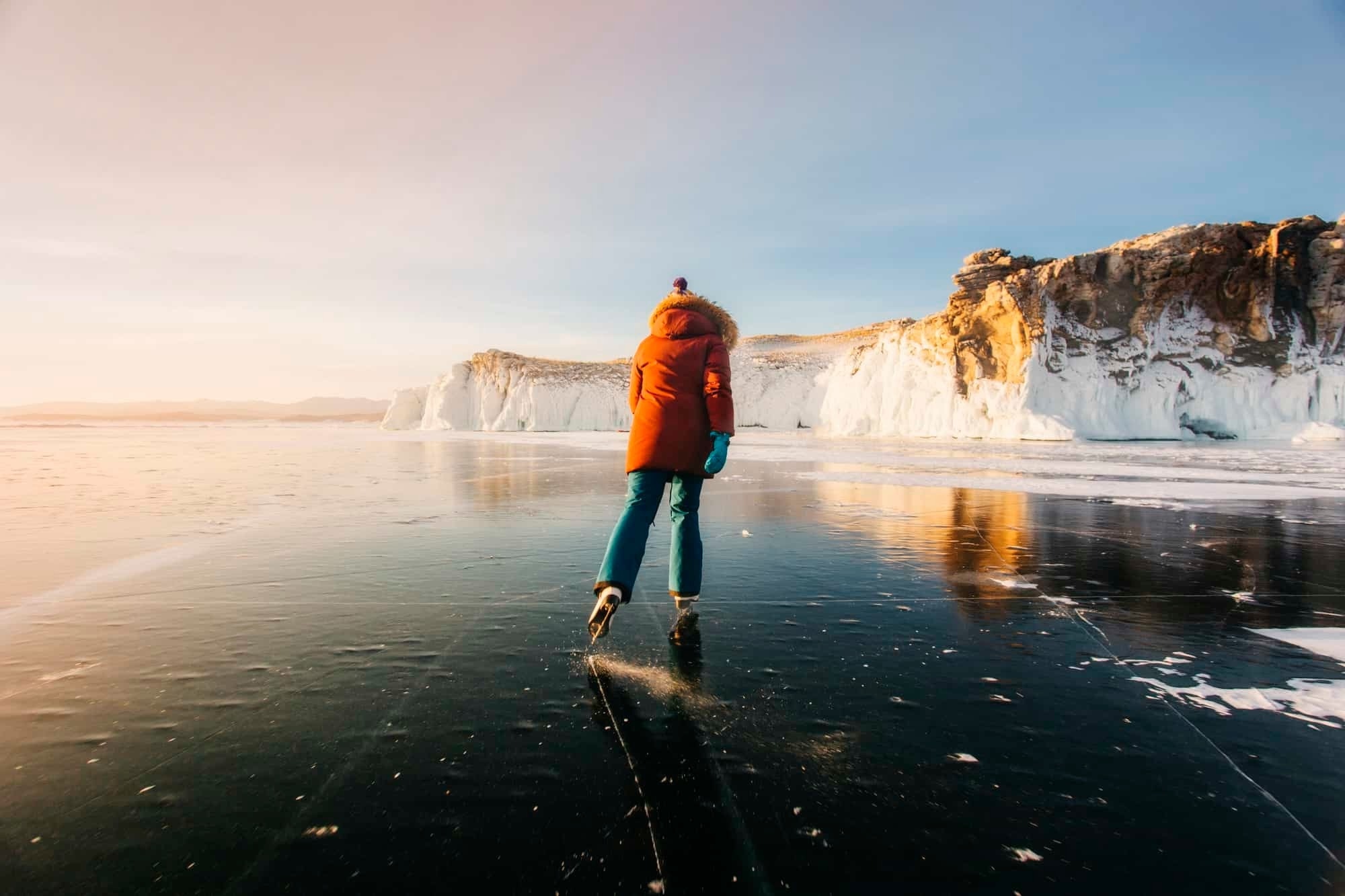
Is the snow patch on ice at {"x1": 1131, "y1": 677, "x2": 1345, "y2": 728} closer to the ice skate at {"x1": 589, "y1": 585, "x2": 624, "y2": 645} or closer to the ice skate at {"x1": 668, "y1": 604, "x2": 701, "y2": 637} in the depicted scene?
the ice skate at {"x1": 668, "y1": 604, "x2": 701, "y2": 637}

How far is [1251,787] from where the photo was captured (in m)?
1.55

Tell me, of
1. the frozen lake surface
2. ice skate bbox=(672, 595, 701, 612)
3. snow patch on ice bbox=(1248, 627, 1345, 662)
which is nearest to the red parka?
ice skate bbox=(672, 595, 701, 612)

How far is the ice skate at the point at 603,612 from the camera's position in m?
2.73

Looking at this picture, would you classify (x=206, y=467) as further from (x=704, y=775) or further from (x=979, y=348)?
(x=979, y=348)

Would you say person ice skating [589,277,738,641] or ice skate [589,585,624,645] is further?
person ice skating [589,277,738,641]

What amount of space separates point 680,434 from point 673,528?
481 millimetres

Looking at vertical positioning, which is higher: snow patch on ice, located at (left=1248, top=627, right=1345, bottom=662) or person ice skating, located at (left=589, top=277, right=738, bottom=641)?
person ice skating, located at (left=589, top=277, right=738, bottom=641)

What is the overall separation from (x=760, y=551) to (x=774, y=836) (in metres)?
3.28

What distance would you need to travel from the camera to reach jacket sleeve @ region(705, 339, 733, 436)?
3.12m

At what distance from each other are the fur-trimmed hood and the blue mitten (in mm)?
572

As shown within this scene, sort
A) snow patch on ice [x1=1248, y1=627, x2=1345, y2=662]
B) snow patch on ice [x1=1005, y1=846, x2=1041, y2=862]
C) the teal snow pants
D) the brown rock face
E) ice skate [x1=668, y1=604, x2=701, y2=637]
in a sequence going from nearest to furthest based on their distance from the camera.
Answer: snow patch on ice [x1=1005, y1=846, x2=1041, y2=862] → snow patch on ice [x1=1248, y1=627, x2=1345, y2=662] → ice skate [x1=668, y1=604, x2=701, y2=637] → the teal snow pants → the brown rock face

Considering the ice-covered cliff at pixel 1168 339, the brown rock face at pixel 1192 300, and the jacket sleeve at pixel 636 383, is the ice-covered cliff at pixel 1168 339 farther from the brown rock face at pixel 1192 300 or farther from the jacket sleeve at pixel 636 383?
the jacket sleeve at pixel 636 383

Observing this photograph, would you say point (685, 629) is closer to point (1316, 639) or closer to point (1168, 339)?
point (1316, 639)

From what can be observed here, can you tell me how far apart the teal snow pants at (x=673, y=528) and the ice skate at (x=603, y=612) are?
0.11 metres
